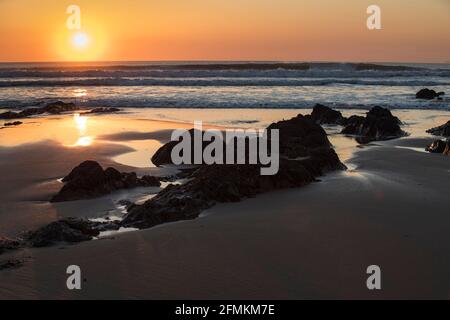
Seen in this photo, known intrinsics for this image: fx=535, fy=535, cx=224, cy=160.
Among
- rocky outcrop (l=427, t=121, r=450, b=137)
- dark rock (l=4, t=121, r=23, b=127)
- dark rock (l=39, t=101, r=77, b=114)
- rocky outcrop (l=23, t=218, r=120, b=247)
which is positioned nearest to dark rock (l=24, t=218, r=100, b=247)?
rocky outcrop (l=23, t=218, r=120, b=247)

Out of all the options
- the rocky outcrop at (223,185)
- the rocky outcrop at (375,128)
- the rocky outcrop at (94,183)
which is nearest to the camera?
the rocky outcrop at (223,185)

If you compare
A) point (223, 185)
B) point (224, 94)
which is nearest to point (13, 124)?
point (223, 185)

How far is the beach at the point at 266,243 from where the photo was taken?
14.0 ft

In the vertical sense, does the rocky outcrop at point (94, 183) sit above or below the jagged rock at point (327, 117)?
below

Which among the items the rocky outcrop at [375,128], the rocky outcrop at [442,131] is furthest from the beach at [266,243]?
the rocky outcrop at [442,131]

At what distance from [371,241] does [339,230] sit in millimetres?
417

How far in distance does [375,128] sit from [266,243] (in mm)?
9117

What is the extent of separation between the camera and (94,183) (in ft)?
24.1

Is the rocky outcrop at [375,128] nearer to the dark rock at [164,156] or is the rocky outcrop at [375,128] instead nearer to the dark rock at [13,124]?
the dark rock at [164,156]

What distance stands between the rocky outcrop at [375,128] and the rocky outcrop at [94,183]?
22.5 feet

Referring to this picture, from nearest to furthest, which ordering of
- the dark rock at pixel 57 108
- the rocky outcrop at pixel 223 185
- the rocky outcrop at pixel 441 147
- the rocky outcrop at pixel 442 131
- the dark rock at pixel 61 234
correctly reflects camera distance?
the dark rock at pixel 61 234, the rocky outcrop at pixel 223 185, the rocky outcrop at pixel 441 147, the rocky outcrop at pixel 442 131, the dark rock at pixel 57 108

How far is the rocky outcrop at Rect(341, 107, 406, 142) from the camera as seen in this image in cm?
1324

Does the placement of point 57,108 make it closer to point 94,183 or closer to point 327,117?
point 327,117
